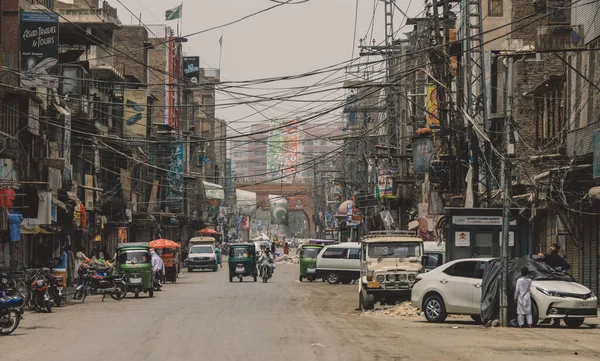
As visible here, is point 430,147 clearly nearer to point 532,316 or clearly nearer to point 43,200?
point 43,200

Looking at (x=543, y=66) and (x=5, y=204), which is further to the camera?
(x=543, y=66)

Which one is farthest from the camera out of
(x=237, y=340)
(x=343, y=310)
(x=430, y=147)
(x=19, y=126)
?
(x=430, y=147)

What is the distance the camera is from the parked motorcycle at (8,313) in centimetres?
2291

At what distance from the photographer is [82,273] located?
133 ft

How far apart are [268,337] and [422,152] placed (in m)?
30.4

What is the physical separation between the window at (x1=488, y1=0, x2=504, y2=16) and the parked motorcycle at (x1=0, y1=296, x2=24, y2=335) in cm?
2729

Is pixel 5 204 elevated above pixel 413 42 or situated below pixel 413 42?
below

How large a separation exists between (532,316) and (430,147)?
2571 cm

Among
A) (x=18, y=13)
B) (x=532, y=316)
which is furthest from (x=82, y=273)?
(x=532, y=316)

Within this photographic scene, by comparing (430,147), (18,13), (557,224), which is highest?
(18,13)

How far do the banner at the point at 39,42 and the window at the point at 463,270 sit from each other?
20.1 metres

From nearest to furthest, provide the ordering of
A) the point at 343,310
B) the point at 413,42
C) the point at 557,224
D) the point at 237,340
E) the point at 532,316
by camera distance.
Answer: the point at 237,340 < the point at 532,316 < the point at 343,310 < the point at 557,224 < the point at 413,42

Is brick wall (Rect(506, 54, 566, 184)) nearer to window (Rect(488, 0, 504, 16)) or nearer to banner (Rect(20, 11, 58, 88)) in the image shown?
window (Rect(488, 0, 504, 16))

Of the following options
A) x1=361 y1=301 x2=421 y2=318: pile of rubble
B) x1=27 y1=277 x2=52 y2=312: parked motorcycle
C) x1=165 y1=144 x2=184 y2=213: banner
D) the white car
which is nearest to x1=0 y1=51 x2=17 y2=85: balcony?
x1=27 y1=277 x2=52 y2=312: parked motorcycle
